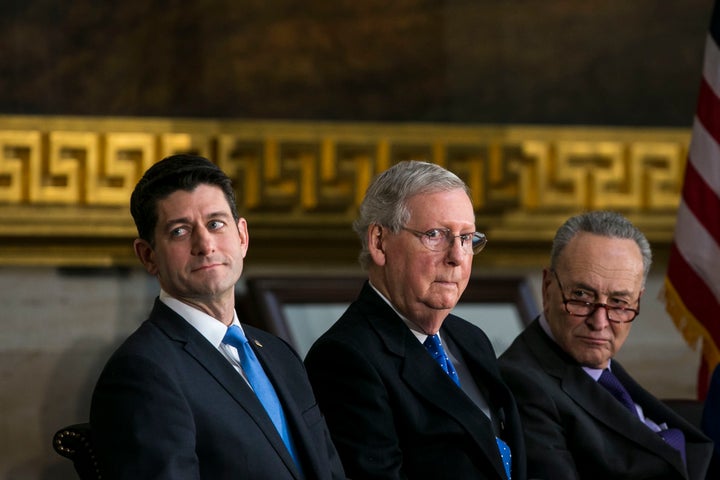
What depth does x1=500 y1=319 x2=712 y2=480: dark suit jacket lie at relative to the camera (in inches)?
146

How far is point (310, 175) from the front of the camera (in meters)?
5.76

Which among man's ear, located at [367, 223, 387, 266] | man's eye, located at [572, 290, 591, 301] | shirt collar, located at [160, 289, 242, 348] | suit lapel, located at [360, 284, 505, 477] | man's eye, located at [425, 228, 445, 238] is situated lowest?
suit lapel, located at [360, 284, 505, 477]

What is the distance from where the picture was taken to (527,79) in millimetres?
6062

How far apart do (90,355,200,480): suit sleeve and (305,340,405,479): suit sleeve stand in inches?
25.7

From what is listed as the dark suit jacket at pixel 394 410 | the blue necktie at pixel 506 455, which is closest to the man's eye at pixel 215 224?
the dark suit jacket at pixel 394 410

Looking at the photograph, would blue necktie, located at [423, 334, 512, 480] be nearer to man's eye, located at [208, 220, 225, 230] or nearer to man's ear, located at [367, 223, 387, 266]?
man's ear, located at [367, 223, 387, 266]

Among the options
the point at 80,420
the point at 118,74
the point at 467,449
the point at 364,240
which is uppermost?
the point at 118,74

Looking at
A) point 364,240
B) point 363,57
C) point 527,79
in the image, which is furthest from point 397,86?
point 364,240

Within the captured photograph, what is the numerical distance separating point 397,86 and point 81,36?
4.78 ft

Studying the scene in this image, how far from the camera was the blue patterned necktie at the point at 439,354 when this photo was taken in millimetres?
3539

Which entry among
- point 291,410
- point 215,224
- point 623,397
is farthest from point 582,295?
point 215,224

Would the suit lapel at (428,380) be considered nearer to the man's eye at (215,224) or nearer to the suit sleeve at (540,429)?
the suit sleeve at (540,429)

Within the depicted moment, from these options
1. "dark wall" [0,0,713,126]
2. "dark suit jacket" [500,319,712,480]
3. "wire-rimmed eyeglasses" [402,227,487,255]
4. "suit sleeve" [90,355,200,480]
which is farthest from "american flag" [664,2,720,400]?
"suit sleeve" [90,355,200,480]

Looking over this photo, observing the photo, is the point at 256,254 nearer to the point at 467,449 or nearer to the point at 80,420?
the point at 80,420
